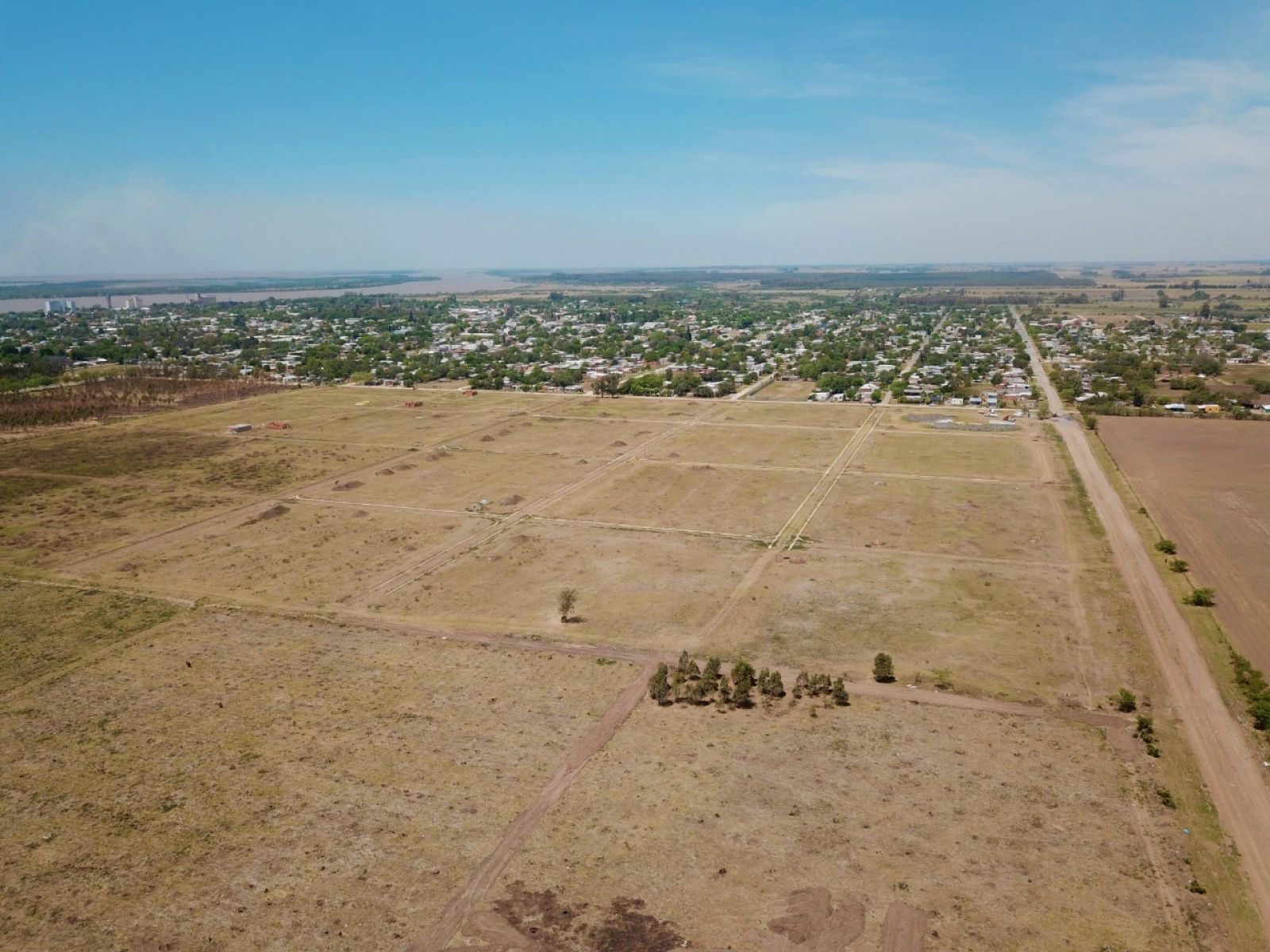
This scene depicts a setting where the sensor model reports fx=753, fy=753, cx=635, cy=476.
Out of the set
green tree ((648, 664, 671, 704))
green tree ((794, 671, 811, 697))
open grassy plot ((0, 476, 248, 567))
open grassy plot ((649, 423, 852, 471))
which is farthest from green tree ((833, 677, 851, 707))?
open grassy plot ((0, 476, 248, 567))

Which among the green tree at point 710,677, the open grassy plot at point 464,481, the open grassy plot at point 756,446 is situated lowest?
the green tree at point 710,677

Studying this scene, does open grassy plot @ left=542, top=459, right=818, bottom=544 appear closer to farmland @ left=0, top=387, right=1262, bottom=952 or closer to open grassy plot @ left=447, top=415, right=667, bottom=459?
farmland @ left=0, top=387, right=1262, bottom=952

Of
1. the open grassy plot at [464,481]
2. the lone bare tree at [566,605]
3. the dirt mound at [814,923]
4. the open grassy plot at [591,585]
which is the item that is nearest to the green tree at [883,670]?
the open grassy plot at [591,585]

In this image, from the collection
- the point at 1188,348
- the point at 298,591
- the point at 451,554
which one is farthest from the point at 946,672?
the point at 1188,348

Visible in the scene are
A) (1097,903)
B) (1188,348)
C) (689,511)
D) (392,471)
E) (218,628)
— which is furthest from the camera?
(1188,348)

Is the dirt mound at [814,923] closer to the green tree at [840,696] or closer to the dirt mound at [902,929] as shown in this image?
the dirt mound at [902,929]

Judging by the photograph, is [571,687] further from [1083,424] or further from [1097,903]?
[1083,424]
